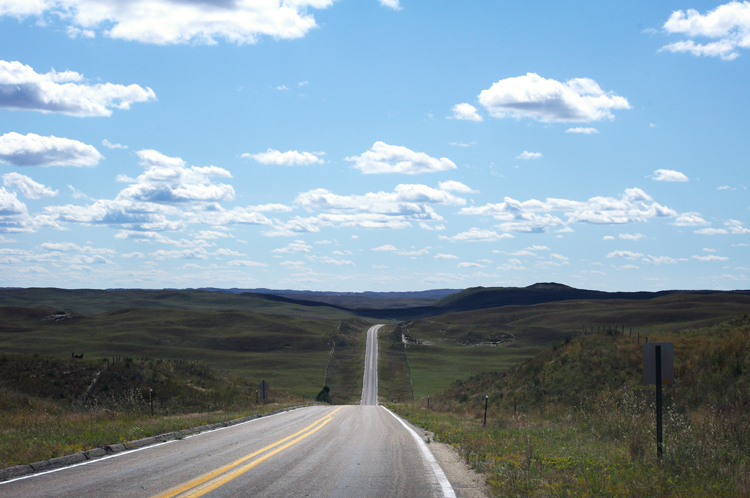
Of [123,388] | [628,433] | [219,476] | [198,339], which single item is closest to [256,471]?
[219,476]

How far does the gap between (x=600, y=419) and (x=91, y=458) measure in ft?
45.1

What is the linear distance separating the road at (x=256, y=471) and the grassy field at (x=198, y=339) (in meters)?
59.5

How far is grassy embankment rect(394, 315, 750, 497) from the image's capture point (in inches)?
338

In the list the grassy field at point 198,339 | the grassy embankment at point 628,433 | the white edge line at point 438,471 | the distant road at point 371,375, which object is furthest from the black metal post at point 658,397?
the grassy field at point 198,339

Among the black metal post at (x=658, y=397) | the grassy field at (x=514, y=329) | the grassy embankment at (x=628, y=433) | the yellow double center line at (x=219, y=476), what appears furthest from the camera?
the grassy field at (x=514, y=329)

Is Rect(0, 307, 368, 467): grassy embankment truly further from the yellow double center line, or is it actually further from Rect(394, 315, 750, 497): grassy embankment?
Rect(394, 315, 750, 497): grassy embankment

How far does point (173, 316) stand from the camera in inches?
6609

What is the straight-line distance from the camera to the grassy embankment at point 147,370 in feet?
54.5

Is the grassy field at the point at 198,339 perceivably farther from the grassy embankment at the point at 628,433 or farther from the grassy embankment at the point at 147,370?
the grassy embankment at the point at 628,433

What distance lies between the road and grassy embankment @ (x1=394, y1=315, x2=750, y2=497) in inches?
57.5

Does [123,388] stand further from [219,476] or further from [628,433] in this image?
[628,433]

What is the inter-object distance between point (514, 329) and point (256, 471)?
142320 mm

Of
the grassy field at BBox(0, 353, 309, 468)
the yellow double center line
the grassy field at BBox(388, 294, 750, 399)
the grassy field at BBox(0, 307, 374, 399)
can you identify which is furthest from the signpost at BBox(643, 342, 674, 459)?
the grassy field at BBox(388, 294, 750, 399)

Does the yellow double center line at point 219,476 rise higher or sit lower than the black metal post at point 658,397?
lower
